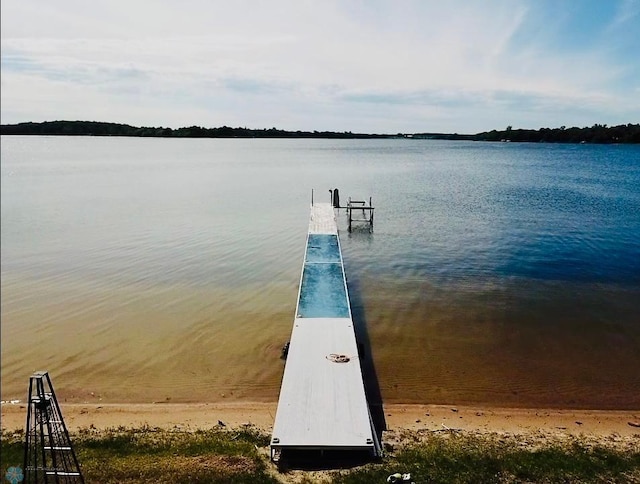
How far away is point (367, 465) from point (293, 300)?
34.2 feet

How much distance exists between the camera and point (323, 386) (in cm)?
1060

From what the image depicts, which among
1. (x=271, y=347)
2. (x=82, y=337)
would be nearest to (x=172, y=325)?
(x=82, y=337)

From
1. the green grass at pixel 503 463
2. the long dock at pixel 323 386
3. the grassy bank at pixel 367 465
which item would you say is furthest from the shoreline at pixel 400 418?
the long dock at pixel 323 386

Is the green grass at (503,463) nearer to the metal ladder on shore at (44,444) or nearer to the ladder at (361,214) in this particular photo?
the metal ladder on shore at (44,444)

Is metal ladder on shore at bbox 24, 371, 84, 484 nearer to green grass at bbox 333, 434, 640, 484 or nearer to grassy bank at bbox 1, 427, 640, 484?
grassy bank at bbox 1, 427, 640, 484

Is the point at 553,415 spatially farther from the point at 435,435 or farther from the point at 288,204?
the point at 288,204

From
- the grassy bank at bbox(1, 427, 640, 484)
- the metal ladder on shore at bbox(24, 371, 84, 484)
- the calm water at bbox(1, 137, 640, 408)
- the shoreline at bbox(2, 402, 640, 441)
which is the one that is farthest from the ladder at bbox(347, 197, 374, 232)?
the metal ladder on shore at bbox(24, 371, 84, 484)

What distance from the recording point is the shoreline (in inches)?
441

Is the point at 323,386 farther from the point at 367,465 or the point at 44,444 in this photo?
the point at 44,444

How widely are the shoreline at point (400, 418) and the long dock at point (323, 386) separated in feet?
4.76

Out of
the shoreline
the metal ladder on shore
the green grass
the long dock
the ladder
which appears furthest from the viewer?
the ladder

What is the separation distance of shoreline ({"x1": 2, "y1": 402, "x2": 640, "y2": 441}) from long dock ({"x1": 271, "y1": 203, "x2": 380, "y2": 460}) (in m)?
1.45

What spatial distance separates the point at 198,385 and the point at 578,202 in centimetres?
4145

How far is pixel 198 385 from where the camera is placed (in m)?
13.3
